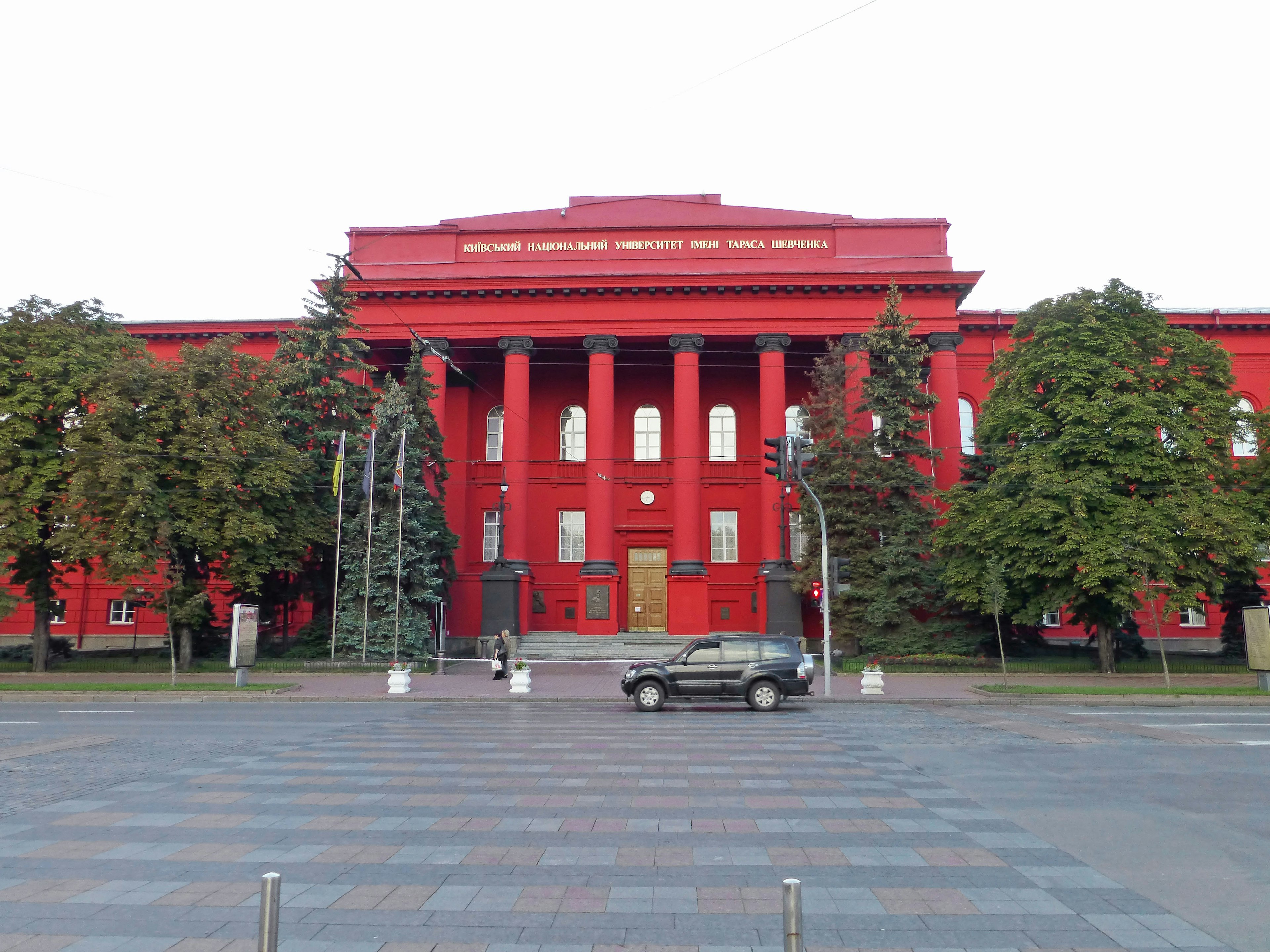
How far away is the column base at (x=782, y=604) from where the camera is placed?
1316 inches

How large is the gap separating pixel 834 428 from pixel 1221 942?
27.3 m

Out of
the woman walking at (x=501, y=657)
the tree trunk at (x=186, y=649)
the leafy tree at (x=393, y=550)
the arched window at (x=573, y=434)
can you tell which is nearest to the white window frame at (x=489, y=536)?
the arched window at (x=573, y=434)

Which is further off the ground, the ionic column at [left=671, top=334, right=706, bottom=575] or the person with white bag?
the ionic column at [left=671, top=334, right=706, bottom=575]

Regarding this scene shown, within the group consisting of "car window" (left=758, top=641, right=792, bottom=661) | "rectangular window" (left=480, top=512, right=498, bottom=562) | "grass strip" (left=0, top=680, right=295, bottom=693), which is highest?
"rectangular window" (left=480, top=512, right=498, bottom=562)

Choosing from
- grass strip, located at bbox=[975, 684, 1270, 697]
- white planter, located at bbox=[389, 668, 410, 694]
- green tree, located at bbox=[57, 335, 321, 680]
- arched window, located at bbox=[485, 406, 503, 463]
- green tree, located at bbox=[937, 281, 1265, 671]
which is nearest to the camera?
Answer: grass strip, located at bbox=[975, 684, 1270, 697]

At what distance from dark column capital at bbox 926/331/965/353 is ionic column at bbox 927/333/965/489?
0.01 m

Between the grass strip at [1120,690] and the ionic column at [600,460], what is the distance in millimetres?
16295

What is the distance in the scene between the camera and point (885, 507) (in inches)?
1211

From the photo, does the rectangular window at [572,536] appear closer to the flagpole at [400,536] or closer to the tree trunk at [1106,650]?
the flagpole at [400,536]

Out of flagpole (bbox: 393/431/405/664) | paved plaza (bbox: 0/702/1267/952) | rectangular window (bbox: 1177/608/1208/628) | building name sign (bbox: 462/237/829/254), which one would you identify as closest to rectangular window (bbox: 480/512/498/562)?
flagpole (bbox: 393/431/405/664)

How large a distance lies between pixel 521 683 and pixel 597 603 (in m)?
12.5

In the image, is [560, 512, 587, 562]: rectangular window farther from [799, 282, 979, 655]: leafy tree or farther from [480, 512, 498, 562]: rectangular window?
[799, 282, 979, 655]: leafy tree

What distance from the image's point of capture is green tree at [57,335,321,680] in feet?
86.1

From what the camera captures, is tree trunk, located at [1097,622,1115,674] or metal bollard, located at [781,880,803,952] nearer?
metal bollard, located at [781,880,803,952]
